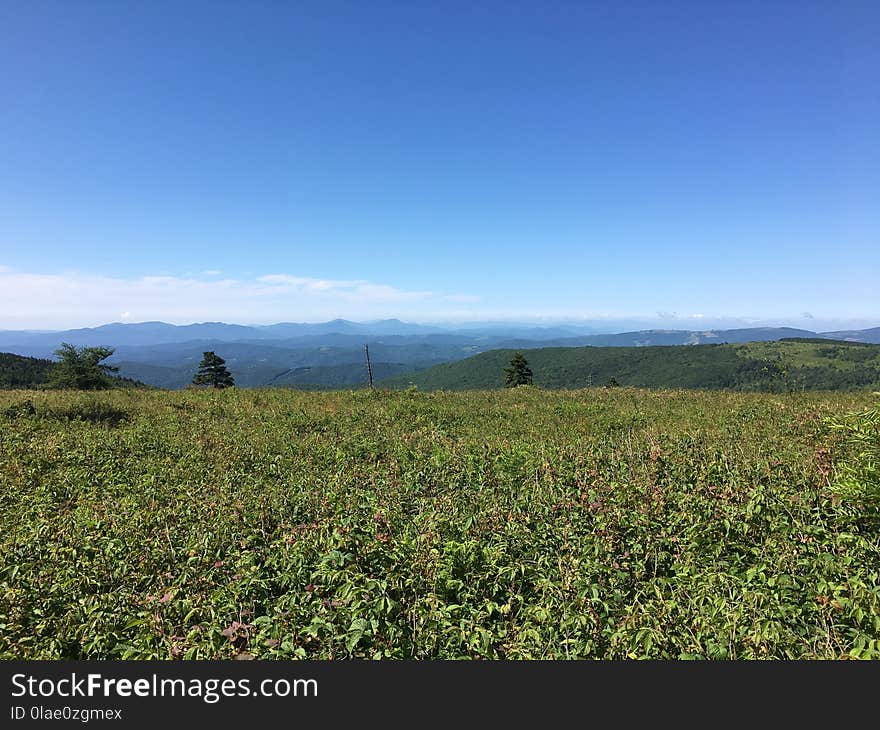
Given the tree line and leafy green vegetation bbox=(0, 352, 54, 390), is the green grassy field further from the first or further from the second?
leafy green vegetation bbox=(0, 352, 54, 390)

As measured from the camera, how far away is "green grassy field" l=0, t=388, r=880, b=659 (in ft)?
12.2

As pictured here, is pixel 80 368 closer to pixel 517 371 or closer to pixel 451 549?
pixel 451 549

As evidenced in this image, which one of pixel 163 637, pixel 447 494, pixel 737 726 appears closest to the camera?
pixel 737 726

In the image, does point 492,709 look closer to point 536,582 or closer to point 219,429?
point 536,582

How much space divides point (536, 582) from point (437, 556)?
3.77ft

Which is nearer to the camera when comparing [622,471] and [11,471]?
[622,471]

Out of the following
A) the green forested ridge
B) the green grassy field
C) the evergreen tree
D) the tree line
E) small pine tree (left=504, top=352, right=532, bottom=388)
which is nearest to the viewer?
the green grassy field

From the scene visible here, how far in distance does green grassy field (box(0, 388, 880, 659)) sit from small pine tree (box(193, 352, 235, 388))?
60.0 meters

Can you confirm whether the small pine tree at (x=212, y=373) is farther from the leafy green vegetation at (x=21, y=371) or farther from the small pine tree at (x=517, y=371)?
the small pine tree at (x=517, y=371)

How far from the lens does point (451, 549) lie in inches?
198

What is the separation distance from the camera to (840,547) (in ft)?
15.4

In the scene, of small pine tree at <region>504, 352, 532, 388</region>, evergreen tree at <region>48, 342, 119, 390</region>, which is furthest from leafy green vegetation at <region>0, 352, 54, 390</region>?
small pine tree at <region>504, 352, 532, 388</region>

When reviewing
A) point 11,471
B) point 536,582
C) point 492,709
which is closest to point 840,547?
point 536,582

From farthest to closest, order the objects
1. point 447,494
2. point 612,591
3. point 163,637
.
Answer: point 447,494, point 612,591, point 163,637
